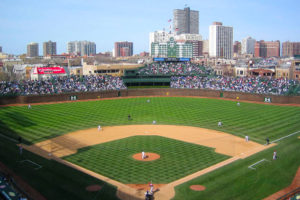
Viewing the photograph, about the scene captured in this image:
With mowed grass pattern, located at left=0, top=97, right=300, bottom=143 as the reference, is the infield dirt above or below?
below

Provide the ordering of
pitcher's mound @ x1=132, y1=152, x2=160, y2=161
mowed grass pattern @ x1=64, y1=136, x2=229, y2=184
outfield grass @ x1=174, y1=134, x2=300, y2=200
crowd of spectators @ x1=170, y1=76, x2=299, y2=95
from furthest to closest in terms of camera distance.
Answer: crowd of spectators @ x1=170, y1=76, x2=299, y2=95, pitcher's mound @ x1=132, y1=152, x2=160, y2=161, mowed grass pattern @ x1=64, y1=136, x2=229, y2=184, outfield grass @ x1=174, y1=134, x2=300, y2=200

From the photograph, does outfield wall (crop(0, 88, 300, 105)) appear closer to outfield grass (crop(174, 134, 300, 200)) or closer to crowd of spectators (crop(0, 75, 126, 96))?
crowd of spectators (crop(0, 75, 126, 96))

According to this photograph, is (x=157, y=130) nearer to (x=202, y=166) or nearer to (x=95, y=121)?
(x=95, y=121)

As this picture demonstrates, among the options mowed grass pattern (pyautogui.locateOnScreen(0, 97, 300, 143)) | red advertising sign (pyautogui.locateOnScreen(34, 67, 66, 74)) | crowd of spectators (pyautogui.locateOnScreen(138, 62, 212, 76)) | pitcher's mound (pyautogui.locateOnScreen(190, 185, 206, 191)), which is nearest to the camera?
pitcher's mound (pyautogui.locateOnScreen(190, 185, 206, 191))

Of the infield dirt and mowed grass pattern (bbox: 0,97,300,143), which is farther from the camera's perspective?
mowed grass pattern (bbox: 0,97,300,143)

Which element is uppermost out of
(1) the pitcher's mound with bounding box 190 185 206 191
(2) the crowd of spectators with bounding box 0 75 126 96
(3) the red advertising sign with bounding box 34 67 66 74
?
(3) the red advertising sign with bounding box 34 67 66 74

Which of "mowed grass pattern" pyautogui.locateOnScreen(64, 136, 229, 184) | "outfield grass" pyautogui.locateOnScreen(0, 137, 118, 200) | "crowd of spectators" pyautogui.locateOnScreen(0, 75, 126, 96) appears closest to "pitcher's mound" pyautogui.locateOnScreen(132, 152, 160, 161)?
"mowed grass pattern" pyautogui.locateOnScreen(64, 136, 229, 184)
